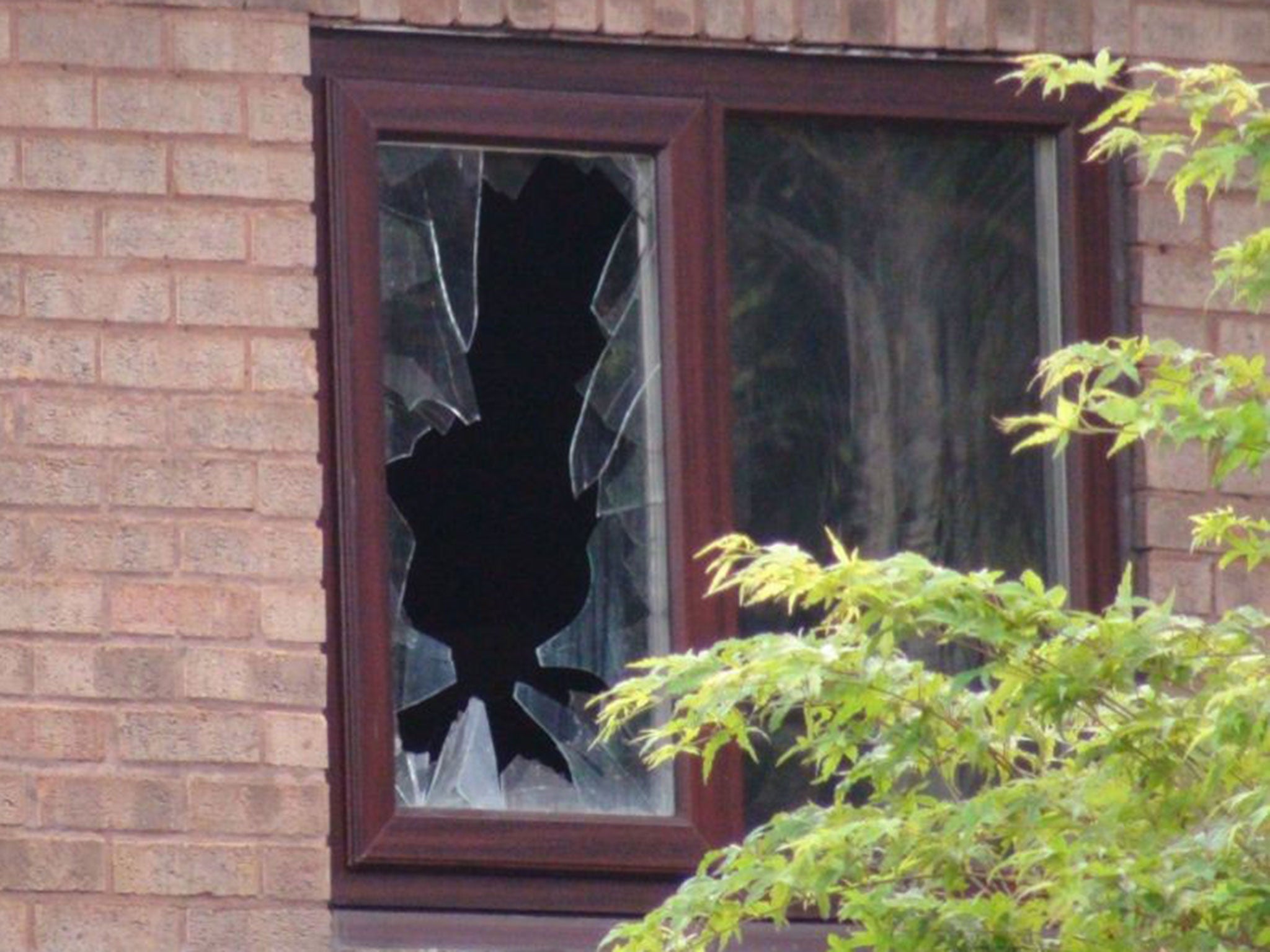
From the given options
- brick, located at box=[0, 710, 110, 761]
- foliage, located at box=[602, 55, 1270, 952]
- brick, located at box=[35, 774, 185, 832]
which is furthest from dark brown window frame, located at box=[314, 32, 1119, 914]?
foliage, located at box=[602, 55, 1270, 952]

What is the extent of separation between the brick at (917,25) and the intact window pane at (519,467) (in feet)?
2.29

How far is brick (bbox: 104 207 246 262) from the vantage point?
7.33 meters

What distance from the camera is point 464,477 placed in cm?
756

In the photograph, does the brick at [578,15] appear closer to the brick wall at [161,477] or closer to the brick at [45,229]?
the brick wall at [161,477]

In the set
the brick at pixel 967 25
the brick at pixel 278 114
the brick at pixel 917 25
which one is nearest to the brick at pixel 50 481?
the brick at pixel 278 114

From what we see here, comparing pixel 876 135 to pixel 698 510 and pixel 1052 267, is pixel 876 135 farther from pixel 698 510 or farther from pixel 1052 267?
pixel 698 510

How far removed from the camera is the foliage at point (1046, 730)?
198 inches

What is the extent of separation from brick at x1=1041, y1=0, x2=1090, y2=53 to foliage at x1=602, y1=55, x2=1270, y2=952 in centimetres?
247

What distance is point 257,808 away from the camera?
712 centimetres

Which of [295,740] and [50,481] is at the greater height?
[50,481]

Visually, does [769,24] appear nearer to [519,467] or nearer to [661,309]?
[661,309]

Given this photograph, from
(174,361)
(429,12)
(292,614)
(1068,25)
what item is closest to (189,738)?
(292,614)

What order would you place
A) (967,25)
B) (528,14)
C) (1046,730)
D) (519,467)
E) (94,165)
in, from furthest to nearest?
1. (967,25)
2. (528,14)
3. (519,467)
4. (94,165)
5. (1046,730)

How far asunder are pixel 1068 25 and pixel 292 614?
2.38 m
